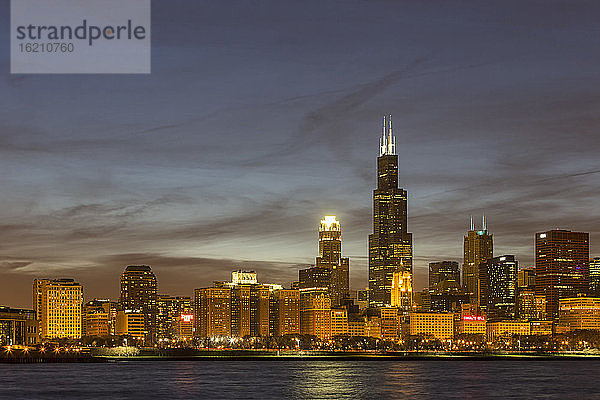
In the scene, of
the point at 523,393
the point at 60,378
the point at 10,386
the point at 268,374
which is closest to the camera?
the point at 523,393

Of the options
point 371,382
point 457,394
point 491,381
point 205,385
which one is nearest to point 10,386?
point 205,385

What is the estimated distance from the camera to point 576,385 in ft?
476

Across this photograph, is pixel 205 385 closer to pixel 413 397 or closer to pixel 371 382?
pixel 371 382

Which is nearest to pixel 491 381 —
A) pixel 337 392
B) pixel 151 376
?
pixel 337 392

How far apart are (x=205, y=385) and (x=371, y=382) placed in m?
24.1

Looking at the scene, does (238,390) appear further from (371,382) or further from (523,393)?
(523,393)

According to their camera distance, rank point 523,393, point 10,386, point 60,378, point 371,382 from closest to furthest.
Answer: point 523,393 < point 10,386 < point 371,382 < point 60,378

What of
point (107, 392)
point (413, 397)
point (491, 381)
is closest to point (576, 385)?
point (491, 381)

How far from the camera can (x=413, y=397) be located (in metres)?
119

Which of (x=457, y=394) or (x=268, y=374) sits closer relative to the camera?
(x=457, y=394)

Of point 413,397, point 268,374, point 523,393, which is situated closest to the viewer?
point 413,397

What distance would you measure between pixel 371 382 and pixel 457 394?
77.7 ft

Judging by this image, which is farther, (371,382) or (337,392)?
(371,382)

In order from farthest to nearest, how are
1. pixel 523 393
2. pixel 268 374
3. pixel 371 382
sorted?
pixel 268 374 < pixel 371 382 < pixel 523 393
